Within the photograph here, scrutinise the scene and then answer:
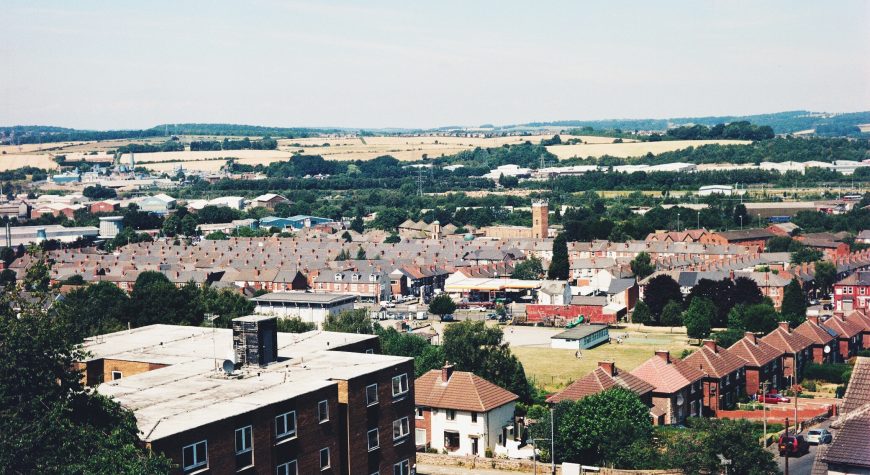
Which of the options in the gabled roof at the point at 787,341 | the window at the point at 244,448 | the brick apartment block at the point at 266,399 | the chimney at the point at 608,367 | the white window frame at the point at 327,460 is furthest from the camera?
the gabled roof at the point at 787,341

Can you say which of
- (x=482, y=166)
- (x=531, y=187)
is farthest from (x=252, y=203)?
(x=482, y=166)

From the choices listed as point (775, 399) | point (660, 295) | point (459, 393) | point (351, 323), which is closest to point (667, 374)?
point (775, 399)

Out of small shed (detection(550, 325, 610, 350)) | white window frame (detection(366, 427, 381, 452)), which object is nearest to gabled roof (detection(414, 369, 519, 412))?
white window frame (detection(366, 427, 381, 452))

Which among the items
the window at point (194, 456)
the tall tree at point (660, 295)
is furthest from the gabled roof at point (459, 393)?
the tall tree at point (660, 295)

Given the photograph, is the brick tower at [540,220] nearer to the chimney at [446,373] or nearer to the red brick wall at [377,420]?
the chimney at [446,373]

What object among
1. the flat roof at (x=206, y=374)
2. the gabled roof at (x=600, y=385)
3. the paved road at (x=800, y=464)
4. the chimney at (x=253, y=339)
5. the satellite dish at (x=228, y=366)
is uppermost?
the chimney at (x=253, y=339)

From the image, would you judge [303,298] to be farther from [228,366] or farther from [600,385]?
[228,366]
